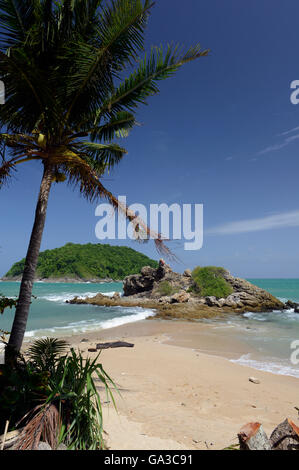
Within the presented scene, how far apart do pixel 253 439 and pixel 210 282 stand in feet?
116

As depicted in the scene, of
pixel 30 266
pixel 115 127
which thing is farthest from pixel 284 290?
pixel 30 266

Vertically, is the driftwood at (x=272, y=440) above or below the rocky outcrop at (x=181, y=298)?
above

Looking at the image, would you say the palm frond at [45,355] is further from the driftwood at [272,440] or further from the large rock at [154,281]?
the large rock at [154,281]

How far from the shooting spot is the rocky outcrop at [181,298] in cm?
2744

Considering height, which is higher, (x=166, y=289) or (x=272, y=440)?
(x=272, y=440)

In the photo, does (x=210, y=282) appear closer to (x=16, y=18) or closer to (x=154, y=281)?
(x=154, y=281)

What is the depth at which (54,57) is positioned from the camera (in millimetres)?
5156

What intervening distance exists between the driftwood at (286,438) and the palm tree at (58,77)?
4.09 metres

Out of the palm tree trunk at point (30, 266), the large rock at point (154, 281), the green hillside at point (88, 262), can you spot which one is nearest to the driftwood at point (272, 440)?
the palm tree trunk at point (30, 266)

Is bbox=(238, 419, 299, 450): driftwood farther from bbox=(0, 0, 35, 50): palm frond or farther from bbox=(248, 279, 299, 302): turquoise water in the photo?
bbox=(248, 279, 299, 302): turquoise water

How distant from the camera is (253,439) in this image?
2.52 meters

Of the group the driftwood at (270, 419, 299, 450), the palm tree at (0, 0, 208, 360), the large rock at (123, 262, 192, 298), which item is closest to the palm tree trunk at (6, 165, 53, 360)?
the palm tree at (0, 0, 208, 360)

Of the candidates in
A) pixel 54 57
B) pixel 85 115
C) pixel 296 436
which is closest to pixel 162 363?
pixel 296 436

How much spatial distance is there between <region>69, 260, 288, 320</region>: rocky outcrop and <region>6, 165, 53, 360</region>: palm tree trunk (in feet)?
63.4
